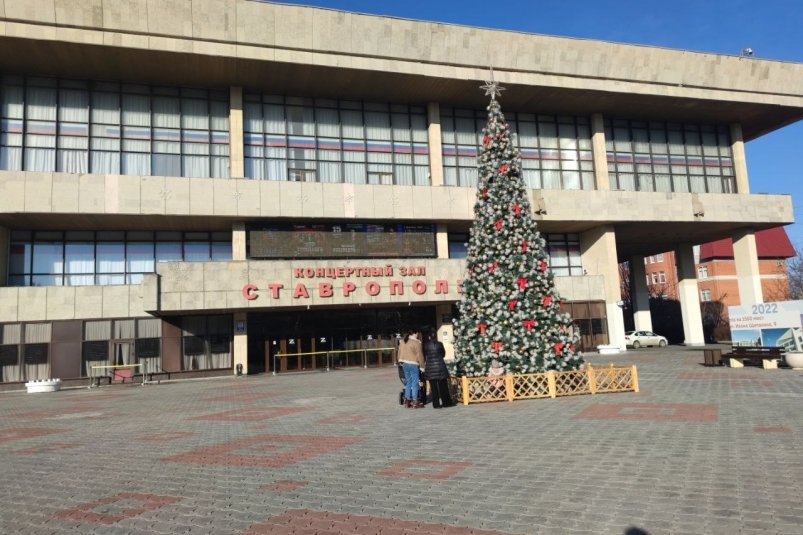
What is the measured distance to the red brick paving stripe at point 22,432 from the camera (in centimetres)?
1082

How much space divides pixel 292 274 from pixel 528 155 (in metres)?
18.6

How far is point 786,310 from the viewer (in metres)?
20.0

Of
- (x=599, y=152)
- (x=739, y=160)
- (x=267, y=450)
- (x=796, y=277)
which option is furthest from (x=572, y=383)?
(x=796, y=277)

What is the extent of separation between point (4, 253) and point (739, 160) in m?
48.6

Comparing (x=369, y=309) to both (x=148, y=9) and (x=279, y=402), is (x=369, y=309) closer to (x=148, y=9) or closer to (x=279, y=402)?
(x=279, y=402)

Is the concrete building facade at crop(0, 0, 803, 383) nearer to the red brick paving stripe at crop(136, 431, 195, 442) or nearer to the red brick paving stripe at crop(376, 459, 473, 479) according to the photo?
the red brick paving stripe at crop(136, 431, 195, 442)

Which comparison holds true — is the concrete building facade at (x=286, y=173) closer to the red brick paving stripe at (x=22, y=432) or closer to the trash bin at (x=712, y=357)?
the trash bin at (x=712, y=357)

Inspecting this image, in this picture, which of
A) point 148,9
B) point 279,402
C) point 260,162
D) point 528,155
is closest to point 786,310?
point 279,402

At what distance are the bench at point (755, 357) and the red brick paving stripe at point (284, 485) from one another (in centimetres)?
1987

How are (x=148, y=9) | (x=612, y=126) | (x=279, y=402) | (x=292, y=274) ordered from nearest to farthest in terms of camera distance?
(x=279, y=402) → (x=148, y=9) → (x=292, y=274) → (x=612, y=126)

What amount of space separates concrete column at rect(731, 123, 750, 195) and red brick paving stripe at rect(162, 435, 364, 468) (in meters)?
41.5

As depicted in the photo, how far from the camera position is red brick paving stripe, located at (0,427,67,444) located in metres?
10.8

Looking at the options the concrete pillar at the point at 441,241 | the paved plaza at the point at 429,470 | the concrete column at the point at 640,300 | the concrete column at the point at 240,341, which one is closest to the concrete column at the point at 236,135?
the concrete column at the point at 240,341

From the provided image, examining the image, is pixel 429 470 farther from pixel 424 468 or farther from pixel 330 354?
pixel 330 354
